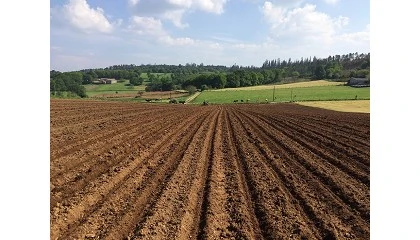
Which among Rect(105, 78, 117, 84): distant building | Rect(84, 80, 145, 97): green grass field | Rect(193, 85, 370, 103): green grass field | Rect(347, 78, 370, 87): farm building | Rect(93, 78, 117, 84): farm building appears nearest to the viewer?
Rect(347, 78, 370, 87): farm building

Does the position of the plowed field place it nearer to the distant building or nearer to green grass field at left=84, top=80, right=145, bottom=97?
green grass field at left=84, top=80, right=145, bottom=97

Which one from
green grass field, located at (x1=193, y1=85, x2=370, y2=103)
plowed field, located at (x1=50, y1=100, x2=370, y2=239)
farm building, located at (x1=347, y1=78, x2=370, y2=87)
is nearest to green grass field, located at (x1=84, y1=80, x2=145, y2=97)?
green grass field, located at (x1=193, y1=85, x2=370, y2=103)

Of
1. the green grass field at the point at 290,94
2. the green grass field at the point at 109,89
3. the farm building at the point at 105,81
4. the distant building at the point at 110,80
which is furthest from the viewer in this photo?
the green grass field at the point at 290,94

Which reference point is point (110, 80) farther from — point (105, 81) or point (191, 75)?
point (191, 75)

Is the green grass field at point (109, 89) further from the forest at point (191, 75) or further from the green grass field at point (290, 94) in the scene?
the green grass field at point (290, 94)

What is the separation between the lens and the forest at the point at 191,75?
4225cm

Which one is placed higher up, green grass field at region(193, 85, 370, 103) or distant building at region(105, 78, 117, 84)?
distant building at region(105, 78, 117, 84)

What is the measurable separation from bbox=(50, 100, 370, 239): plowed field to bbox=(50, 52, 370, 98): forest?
26.2m

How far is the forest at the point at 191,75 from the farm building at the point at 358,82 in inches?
33.4

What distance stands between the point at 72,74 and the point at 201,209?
1624 inches

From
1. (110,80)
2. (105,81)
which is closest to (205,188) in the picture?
(105,81)

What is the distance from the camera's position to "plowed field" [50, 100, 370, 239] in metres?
6.29

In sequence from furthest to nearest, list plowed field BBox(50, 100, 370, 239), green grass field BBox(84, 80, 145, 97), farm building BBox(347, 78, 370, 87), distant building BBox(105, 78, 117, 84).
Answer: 1. distant building BBox(105, 78, 117, 84)
2. green grass field BBox(84, 80, 145, 97)
3. farm building BBox(347, 78, 370, 87)
4. plowed field BBox(50, 100, 370, 239)

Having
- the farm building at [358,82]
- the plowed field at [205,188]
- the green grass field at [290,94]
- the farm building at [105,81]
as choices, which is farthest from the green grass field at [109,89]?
the plowed field at [205,188]
